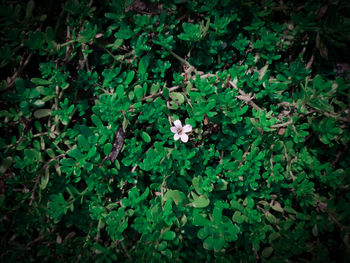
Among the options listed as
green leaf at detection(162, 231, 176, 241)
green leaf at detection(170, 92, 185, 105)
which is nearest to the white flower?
green leaf at detection(170, 92, 185, 105)

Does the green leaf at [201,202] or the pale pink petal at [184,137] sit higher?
the pale pink petal at [184,137]

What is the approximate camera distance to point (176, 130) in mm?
1431

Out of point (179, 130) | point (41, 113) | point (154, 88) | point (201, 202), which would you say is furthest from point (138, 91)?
point (201, 202)

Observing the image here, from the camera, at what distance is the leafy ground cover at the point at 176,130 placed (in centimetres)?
140

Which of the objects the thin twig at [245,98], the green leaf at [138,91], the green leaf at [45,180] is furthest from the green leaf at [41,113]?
the thin twig at [245,98]

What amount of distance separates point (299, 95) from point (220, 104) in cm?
56

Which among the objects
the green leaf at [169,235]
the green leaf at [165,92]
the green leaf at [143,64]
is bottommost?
the green leaf at [169,235]

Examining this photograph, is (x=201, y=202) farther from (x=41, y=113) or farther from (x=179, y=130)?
(x=41, y=113)

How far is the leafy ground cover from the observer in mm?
1399

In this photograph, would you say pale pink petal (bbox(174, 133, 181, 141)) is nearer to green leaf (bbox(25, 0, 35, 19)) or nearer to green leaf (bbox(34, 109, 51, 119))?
green leaf (bbox(34, 109, 51, 119))

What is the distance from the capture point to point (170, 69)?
1.70m

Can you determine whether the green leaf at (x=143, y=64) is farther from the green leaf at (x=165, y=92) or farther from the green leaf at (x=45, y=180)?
the green leaf at (x=45, y=180)

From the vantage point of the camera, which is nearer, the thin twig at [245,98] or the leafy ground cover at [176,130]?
the leafy ground cover at [176,130]

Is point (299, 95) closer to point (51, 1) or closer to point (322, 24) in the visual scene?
point (322, 24)
